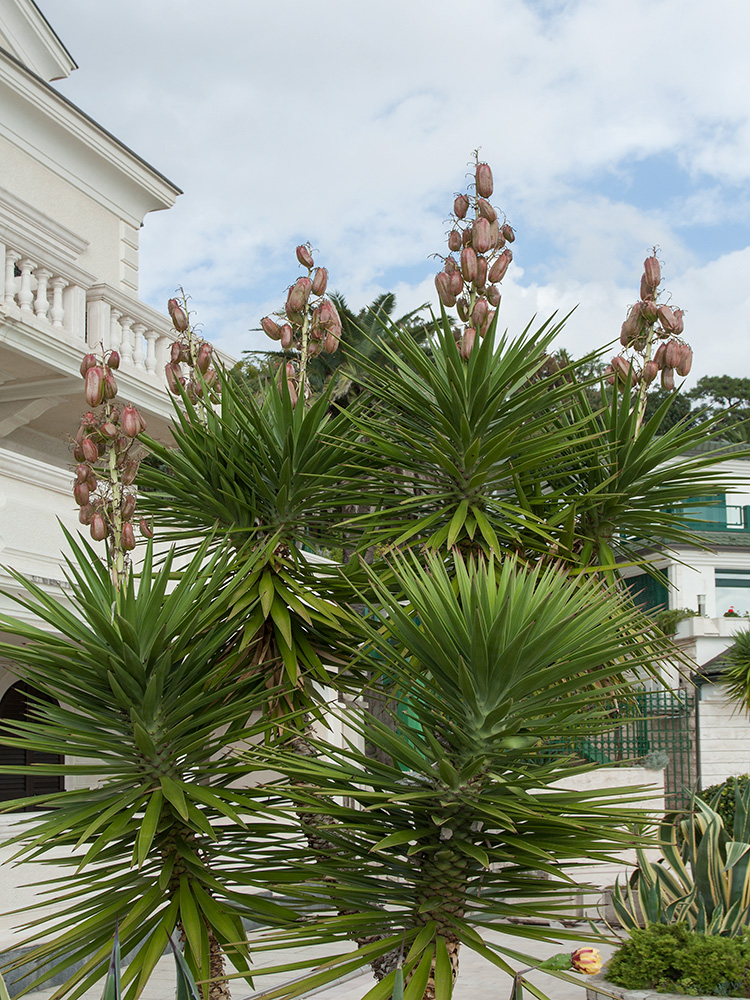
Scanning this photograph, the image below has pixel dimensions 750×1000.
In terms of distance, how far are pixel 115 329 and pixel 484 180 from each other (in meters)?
9.46

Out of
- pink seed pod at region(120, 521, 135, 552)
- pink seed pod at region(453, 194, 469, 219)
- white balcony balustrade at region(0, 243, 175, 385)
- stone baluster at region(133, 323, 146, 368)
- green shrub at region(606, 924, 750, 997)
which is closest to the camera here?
pink seed pod at region(120, 521, 135, 552)

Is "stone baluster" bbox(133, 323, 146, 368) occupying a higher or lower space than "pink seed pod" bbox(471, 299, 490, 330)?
higher

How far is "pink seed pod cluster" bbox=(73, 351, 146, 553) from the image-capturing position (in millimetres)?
3887

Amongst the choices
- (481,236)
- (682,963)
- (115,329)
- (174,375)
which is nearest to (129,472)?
(174,375)

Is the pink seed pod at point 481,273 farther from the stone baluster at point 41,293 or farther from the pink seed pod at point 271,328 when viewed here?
the stone baluster at point 41,293

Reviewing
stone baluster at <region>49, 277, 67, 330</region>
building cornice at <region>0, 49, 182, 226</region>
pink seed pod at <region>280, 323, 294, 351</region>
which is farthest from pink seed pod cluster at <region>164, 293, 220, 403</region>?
building cornice at <region>0, 49, 182, 226</region>

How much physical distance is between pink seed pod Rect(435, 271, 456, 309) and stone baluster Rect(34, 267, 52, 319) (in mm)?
8387

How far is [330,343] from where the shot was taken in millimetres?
4324

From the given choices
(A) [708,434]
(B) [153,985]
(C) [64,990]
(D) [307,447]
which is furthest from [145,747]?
(B) [153,985]

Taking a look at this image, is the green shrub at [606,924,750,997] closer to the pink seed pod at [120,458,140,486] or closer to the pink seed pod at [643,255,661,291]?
the pink seed pod at [643,255,661,291]

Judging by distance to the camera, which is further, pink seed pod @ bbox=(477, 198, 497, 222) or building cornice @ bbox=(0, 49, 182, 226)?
building cornice @ bbox=(0, 49, 182, 226)

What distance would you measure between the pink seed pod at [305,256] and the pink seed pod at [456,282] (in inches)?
29.3

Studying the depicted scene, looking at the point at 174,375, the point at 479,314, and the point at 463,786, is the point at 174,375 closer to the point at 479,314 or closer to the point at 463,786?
the point at 479,314

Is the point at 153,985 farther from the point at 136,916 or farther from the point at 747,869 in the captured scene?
the point at 136,916
